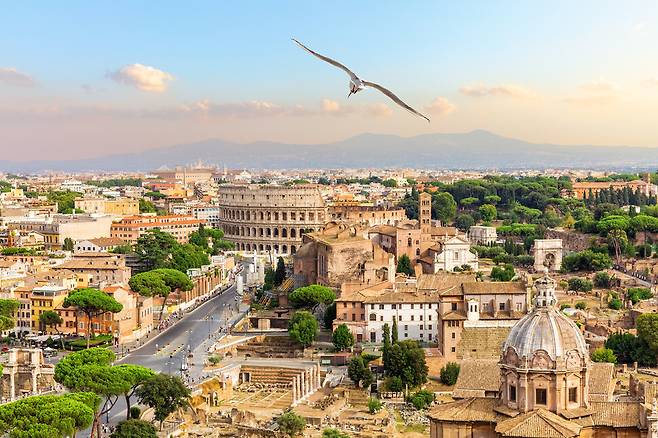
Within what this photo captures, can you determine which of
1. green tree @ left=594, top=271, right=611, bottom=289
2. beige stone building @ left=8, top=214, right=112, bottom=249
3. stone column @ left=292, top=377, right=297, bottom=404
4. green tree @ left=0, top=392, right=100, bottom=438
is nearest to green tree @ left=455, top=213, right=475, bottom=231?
green tree @ left=594, top=271, right=611, bottom=289

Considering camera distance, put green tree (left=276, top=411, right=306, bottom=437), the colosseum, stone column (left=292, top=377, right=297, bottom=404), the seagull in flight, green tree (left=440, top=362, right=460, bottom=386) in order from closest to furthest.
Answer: the seagull in flight → green tree (left=276, top=411, right=306, bottom=437) → stone column (left=292, top=377, right=297, bottom=404) → green tree (left=440, top=362, right=460, bottom=386) → the colosseum

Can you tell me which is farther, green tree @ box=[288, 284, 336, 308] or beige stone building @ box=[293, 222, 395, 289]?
beige stone building @ box=[293, 222, 395, 289]

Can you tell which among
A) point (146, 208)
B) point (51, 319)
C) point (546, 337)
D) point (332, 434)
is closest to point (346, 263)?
point (51, 319)

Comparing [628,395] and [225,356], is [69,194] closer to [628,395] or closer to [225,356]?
[225,356]

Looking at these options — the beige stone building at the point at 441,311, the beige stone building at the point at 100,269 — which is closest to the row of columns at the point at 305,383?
the beige stone building at the point at 441,311

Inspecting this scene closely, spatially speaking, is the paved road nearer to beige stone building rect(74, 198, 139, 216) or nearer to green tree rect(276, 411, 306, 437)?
green tree rect(276, 411, 306, 437)

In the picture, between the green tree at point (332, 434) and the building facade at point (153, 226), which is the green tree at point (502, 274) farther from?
the building facade at point (153, 226)
